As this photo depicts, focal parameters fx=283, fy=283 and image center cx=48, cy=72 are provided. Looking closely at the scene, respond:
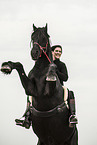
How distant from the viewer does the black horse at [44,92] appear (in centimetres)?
878

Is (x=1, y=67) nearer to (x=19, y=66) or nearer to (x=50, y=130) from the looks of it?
(x=19, y=66)

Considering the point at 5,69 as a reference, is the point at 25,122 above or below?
below

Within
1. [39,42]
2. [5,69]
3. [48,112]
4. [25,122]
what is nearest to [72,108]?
[48,112]

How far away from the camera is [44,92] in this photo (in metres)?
9.03

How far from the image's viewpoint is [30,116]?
10.2m

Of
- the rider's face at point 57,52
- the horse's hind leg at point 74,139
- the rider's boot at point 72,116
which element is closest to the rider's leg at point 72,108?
the rider's boot at point 72,116

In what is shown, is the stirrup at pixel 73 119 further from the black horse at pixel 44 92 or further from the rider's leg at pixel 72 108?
the black horse at pixel 44 92

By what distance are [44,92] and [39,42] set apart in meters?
1.59

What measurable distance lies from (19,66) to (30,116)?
2.24 metres

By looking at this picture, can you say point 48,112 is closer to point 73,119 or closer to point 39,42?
point 73,119

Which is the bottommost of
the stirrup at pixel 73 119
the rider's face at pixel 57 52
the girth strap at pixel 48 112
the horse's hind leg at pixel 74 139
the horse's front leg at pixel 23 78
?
the horse's hind leg at pixel 74 139

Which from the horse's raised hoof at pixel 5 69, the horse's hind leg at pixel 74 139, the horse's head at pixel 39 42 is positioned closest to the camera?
the horse's raised hoof at pixel 5 69

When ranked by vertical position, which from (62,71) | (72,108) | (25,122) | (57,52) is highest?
(57,52)

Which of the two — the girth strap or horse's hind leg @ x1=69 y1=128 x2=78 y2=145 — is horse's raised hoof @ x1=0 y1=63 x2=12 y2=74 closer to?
the girth strap
